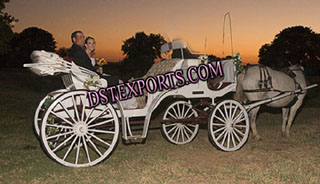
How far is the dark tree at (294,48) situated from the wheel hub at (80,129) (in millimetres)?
46875

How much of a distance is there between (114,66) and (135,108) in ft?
147

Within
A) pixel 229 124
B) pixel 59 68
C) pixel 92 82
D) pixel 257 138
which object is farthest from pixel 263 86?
pixel 59 68

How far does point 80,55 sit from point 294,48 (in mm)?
49957

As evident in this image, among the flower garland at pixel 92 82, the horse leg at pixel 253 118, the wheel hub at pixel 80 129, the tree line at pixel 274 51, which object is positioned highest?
the tree line at pixel 274 51

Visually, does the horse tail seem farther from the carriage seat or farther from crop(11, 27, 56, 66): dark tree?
crop(11, 27, 56, 66): dark tree

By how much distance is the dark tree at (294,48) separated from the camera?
49719 millimetres

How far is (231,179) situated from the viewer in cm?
511

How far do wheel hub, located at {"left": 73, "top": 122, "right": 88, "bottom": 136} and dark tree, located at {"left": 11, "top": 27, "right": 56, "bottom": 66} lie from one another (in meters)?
67.8

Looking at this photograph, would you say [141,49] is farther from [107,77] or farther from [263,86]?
[107,77]

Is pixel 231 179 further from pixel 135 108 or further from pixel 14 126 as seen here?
pixel 14 126

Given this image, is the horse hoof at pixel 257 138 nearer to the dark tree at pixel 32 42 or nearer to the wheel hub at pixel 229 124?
the wheel hub at pixel 229 124

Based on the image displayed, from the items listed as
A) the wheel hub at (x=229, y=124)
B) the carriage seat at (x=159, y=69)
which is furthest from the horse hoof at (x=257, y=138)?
the carriage seat at (x=159, y=69)

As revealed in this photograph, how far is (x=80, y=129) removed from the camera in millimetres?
5547

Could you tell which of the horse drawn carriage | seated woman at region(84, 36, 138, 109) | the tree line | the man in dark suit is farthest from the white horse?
the tree line
